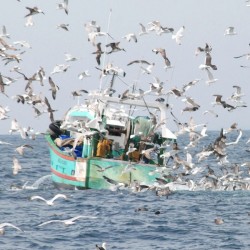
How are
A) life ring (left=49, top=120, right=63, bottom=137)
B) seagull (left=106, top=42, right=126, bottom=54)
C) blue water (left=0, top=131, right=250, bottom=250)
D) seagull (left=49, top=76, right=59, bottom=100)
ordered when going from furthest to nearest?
1. life ring (left=49, top=120, right=63, bottom=137)
2. seagull (left=106, top=42, right=126, bottom=54)
3. seagull (left=49, top=76, right=59, bottom=100)
4. blue water (left=0, top=131, right=250, bottom=250)

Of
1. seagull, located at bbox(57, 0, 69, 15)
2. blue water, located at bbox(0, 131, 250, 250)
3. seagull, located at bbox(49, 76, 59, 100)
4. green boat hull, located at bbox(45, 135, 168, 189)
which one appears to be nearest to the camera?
blue water, located at bbox(0, 131, 250, 250)

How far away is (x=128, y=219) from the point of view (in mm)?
30906

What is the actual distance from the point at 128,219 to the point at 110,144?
7387 mm

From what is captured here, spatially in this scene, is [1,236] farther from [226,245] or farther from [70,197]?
[70,197]

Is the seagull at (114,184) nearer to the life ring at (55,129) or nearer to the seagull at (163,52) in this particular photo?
the life ring at (55,129)

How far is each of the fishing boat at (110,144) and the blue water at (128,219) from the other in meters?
0.57

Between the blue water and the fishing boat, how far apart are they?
57 centimetres

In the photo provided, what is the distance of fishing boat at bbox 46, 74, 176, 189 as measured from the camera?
1459 inches

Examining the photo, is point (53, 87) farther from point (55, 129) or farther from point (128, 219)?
point (55, 129)

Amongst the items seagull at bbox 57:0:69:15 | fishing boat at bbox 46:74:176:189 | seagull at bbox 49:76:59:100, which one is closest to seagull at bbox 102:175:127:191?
fishing boat at bbox 46:74:176:189

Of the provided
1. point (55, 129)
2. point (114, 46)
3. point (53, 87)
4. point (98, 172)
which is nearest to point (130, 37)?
point (114, 46)

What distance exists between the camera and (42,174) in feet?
165

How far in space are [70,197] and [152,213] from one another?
15.5 ft

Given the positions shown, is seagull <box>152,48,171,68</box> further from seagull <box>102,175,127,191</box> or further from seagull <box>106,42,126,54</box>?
seagull <box>102,175,127,191</box>
